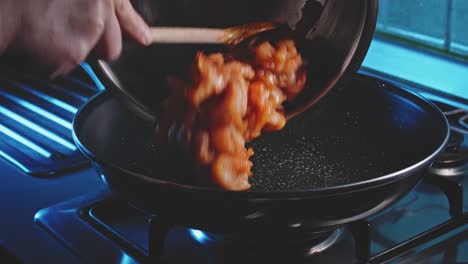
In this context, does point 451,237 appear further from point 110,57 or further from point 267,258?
point 110,57

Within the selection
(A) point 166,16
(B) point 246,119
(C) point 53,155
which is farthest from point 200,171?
(C) point 53,155

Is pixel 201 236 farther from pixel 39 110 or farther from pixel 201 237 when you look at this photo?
pixel 39 110

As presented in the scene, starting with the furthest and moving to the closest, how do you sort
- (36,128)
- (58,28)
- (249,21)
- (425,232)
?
1. (36,128)
2. (249,21)
3. (425,232)
4. (58,28)

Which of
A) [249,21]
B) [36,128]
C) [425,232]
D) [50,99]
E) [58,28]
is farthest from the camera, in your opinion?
[50,99]

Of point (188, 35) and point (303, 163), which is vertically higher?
point (188, 35)

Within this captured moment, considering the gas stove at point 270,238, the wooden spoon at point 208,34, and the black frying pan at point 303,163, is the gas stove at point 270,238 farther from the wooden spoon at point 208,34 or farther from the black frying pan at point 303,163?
A: the wooden spoon at point 208,34

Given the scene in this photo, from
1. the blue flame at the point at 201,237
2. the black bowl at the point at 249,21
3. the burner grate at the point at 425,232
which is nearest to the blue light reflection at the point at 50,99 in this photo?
the black bowl at the point at 249,21

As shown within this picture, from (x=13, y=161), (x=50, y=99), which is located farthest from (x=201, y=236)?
(x=50, y=99)
